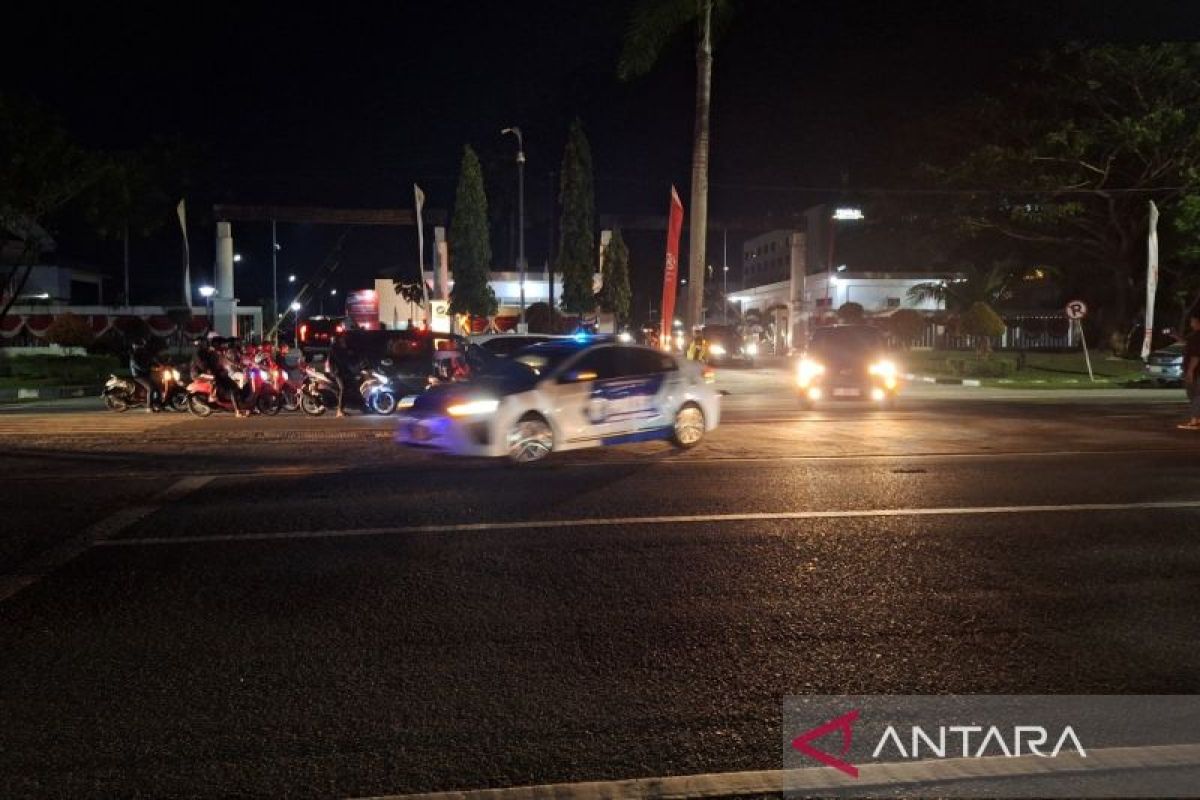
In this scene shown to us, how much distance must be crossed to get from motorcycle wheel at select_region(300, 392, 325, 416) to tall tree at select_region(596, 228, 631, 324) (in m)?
37.9

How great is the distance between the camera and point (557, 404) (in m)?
12.2

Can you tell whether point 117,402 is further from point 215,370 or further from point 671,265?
point 671,265

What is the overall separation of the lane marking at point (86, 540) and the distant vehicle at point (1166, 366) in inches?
1081

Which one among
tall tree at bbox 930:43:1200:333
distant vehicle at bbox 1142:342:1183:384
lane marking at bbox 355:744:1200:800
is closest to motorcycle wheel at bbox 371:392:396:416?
lane marking at bbox 355:744:1200:800

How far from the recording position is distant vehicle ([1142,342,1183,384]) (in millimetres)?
29297

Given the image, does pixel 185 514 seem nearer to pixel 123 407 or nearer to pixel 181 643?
pixel 181 643

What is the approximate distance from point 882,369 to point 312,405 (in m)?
10.8

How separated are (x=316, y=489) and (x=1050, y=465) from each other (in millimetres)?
8172

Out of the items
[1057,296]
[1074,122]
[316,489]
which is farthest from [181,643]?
[1057,296]

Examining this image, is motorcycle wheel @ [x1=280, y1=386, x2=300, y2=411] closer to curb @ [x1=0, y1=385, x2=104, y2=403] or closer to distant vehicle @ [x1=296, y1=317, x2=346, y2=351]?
curb @ [x1=0, y1=385, x2=104, y2=403]

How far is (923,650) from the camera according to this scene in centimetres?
540

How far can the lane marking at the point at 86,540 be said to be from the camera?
686 cm

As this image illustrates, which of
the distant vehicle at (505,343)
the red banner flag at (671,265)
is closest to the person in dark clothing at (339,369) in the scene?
the distant vehicle at (505,343)

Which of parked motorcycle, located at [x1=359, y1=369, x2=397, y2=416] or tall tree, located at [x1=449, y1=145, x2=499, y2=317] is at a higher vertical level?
tall tree, located at [x1=449, y1=145, x2=499, y2=317]
